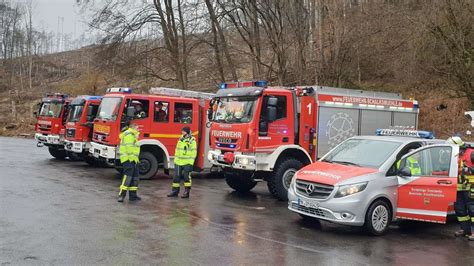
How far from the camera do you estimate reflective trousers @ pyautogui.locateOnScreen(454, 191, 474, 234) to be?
8.12 meters

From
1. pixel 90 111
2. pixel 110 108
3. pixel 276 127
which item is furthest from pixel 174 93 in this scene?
pixel 276 127

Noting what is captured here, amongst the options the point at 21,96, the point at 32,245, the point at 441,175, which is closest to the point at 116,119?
the point at 32,245

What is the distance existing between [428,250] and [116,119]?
31.9ft

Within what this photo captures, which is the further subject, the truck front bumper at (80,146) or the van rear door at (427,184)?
the truck front bumper at (80,146)

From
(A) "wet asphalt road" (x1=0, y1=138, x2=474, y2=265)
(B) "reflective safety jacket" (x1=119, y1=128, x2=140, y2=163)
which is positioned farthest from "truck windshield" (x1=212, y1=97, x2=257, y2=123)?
(B) "reflective safety jacket" (x1=119, y1=128, x2=140, y2=163)

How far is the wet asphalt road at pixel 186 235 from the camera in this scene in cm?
625

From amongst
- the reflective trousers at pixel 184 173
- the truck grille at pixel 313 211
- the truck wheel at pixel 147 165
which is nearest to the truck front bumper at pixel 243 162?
the reflective trousers at pixel 184 173

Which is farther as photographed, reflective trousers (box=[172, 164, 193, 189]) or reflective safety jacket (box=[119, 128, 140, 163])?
reflective trousers (box=[172, 164, 193, 189])

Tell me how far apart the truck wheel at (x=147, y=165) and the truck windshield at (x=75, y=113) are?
4.08 meters

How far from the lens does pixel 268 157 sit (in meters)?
11.5

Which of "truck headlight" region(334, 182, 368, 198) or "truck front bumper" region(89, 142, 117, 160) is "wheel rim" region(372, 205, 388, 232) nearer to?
"truck headlight" region(334, 182, 368, 198)

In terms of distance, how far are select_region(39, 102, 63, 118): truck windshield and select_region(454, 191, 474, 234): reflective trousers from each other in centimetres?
1603

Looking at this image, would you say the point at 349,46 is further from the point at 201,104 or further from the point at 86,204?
the point at 86,204

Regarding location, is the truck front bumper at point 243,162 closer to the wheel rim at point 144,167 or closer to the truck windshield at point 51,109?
the wheel rim at point 144,167
